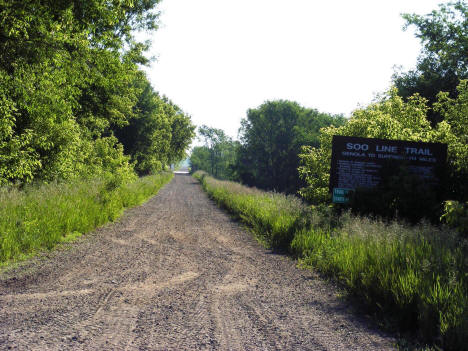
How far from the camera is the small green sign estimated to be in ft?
35.7

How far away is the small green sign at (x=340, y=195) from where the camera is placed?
1088 cm

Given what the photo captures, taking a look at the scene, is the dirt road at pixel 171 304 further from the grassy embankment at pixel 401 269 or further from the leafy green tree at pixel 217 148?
the leafy green tree at pixel 217 148

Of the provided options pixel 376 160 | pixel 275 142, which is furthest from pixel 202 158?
pixel 376 160

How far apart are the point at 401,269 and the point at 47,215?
28.1 ft

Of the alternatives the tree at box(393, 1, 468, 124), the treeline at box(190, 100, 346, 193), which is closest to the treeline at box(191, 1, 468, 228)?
the tree at box(393, 1, 468, 124)

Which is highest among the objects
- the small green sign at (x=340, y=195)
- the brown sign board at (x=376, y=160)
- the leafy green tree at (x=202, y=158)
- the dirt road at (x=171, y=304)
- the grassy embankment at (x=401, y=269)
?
the leafy green tree at (x=202, y=158)

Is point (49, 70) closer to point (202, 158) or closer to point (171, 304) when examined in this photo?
point (171, 304)

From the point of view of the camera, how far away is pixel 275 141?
72.5 metres

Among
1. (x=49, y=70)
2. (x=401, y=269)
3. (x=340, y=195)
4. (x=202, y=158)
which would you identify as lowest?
(x=401, y=269)

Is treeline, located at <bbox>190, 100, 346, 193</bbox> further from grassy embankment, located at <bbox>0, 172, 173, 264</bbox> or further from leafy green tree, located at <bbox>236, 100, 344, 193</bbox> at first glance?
grassy embankment, located at <bbox>0, 172, 173, 264</bbox>

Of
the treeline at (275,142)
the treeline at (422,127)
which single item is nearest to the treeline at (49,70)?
the treeline at (422,127)

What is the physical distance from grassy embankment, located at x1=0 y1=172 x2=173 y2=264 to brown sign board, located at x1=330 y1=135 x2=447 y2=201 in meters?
8.19

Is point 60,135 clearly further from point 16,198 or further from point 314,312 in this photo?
point 314,312

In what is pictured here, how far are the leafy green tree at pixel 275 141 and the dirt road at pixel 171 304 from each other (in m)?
61.1
